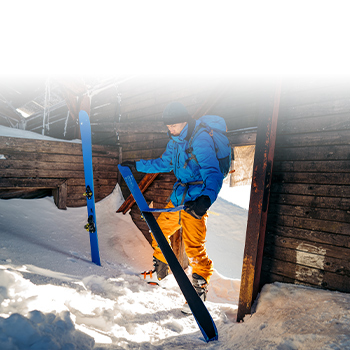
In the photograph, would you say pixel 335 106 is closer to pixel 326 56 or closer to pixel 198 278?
pixel 326 56

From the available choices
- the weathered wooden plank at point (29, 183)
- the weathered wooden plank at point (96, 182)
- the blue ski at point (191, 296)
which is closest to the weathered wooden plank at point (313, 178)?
the blue ski at point (191, 296)

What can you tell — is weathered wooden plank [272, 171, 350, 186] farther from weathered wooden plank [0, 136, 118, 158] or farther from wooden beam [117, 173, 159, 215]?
weathered wooden plank [0, 136, 118, 158]

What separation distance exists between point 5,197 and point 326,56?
5612mm

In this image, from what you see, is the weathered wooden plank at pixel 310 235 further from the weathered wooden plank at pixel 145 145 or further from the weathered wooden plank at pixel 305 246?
the weathered wooden plank at pixel 145 145

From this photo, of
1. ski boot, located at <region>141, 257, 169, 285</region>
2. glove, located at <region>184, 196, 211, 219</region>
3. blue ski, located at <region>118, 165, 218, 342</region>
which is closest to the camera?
blue ski, located at <region>118, 165, 218, 342</region>

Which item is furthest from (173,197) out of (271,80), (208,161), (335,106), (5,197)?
(5,197)

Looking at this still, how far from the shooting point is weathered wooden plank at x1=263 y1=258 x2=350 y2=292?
2129 millimetres

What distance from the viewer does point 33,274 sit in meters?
1.91

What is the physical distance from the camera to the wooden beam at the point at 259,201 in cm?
251

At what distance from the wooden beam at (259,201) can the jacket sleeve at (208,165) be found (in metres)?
0.62

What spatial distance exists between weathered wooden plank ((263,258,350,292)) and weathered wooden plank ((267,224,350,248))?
0.29m

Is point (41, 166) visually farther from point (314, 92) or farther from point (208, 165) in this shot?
point (314, 92)

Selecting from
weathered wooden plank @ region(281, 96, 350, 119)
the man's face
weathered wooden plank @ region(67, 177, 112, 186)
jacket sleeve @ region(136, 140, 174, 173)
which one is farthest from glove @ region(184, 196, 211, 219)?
weathered wooden plank @ region(67, 177, 112, 186)

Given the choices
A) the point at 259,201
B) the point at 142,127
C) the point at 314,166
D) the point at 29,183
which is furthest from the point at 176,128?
the point at 29,183
